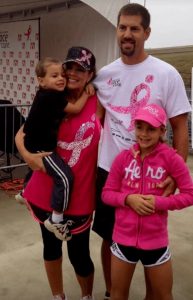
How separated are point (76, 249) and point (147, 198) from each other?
0.72 m

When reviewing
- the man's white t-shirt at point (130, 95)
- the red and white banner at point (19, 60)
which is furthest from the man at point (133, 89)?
the red and white banner at point (19, 60)

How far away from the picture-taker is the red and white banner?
812cm

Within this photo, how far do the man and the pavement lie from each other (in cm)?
116

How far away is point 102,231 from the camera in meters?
2.45

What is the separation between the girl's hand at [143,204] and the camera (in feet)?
6.41

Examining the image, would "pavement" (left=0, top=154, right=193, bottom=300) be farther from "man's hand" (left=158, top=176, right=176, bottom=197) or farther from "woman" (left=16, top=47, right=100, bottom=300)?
"man's hand" (left=158, top=176, right=176, bottom=197)

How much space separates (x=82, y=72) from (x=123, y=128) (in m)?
0.40

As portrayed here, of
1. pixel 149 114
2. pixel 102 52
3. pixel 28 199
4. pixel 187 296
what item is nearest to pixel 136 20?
pixel 149 114

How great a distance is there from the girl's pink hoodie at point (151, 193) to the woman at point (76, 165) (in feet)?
0.93

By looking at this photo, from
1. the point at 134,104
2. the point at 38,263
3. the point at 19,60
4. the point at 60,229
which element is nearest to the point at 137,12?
the point at 134,104

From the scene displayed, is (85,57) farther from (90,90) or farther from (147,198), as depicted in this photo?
(147,198)

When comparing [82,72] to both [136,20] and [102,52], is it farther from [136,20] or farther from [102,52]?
[102,52]

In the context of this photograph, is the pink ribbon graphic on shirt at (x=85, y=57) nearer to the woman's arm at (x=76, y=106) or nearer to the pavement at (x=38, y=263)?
the woman's arm at (x=76, y=106)

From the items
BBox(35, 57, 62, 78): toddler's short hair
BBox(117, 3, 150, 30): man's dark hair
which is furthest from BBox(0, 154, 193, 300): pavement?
BBox(117, 3, 150, 30): man's dark hair
